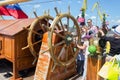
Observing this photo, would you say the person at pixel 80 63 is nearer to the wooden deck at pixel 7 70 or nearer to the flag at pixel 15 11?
the wooden deck at pixel 7 70

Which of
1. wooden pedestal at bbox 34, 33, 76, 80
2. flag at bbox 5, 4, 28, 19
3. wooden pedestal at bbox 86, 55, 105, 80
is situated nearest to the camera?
wooden pedestal at bbox 86, 55, 105, 80

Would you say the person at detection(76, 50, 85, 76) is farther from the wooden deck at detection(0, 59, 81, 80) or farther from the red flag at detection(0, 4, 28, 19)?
the red flag at detection(0, 4, 28, 19)

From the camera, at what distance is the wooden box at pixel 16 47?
6059 mm

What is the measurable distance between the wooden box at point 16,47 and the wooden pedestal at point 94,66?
6.66 ft

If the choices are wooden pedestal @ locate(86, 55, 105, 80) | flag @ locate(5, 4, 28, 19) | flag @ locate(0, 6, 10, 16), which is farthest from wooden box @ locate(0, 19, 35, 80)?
flag @ locate(0, 6, 10, 16)

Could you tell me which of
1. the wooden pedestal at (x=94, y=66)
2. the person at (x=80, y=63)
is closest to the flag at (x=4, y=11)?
the person at (x=80, y=63)

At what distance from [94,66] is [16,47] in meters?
2.24

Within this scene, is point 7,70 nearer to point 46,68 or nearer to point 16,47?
point 16,47

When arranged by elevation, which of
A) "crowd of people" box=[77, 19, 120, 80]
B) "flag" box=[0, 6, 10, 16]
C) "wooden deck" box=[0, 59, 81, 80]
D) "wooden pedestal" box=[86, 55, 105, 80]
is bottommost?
"wooden deck" box=[0, 59, 81, 80]

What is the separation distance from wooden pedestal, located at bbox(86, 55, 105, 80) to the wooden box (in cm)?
203

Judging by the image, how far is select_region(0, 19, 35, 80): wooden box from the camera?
6059mm

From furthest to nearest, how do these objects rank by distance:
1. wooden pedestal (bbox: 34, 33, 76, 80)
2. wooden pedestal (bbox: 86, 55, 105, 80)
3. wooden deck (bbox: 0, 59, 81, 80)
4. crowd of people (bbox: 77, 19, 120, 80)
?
1. wooden deck (bbox: 0, 59, 81, 80)
2. wooden pedestal (bbox: 34, 33, 76, 80)
3. wooden pedestal (bbox: 86, 55, 105, 80)
4. crowd of people (bbox: 77, 19, 120, 80)

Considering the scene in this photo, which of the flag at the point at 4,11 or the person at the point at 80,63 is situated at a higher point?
the flag at the point at 4,11

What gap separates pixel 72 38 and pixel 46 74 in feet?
3.64
